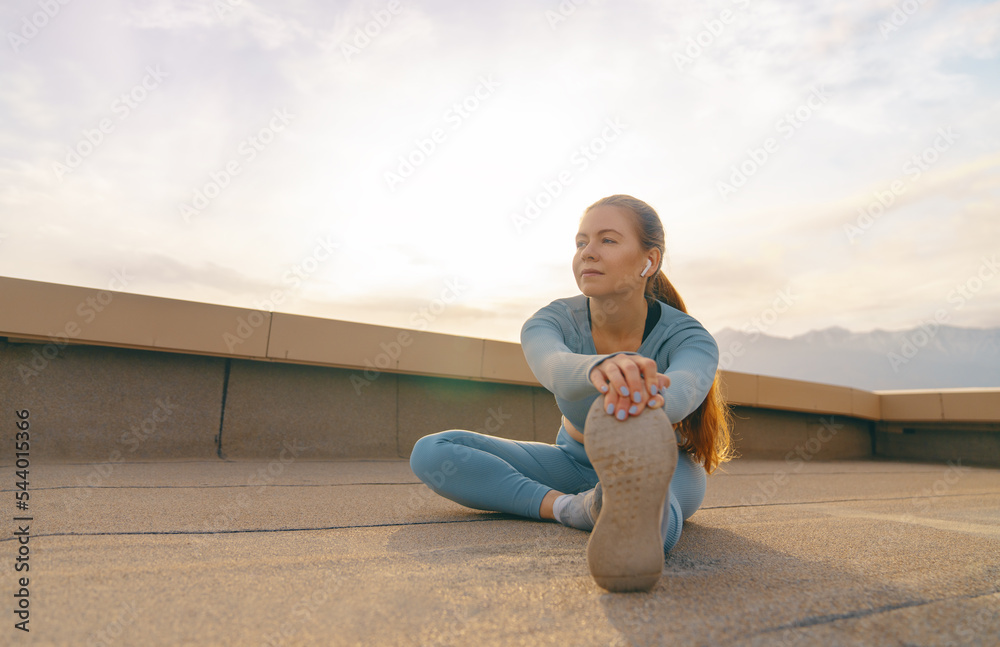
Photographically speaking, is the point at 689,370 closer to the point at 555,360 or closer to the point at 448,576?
the point at 555,360

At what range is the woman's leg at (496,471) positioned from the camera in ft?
6.10

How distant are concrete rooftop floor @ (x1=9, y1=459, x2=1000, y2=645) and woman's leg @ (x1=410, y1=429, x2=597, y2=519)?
0.09 meters

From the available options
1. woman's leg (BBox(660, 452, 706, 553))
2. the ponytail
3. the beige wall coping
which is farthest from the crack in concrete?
the beige wall coping

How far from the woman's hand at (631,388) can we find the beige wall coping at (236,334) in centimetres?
277

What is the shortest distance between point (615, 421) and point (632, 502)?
0.48 feet

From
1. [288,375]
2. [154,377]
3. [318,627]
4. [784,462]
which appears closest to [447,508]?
[318,627]

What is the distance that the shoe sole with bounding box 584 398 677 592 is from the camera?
3.38 feet

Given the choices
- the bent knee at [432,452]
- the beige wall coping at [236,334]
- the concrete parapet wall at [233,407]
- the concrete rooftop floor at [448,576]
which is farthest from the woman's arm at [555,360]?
the concrete parapet wall at [233,407]

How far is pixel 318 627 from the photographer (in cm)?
83

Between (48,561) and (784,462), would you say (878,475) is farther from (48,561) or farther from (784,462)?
(48,561)

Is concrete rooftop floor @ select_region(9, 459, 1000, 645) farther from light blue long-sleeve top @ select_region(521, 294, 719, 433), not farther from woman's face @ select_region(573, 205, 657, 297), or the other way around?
woman's face @ select_region(573, 205, 657, 297)

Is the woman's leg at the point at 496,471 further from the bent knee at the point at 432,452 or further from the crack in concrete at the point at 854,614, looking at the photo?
the crack in concrete at the point at 854,614

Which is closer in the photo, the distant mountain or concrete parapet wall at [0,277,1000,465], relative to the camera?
concrete parapet wall at [0,277,1000,465]

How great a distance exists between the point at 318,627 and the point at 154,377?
119 inches
